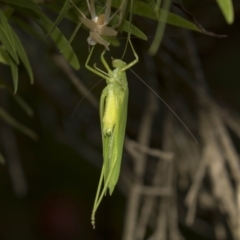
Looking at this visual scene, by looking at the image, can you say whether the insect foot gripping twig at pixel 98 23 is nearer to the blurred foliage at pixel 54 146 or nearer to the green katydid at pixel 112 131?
the green katydid at pixel 112 131

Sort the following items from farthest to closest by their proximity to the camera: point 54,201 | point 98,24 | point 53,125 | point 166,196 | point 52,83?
1. point 54,201
2. point 53,125
3. point 52,83
4. point 166,196
5. point 98,24

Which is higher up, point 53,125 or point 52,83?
point 52,83

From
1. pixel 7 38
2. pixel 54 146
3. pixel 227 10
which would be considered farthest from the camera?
pixel 54 146

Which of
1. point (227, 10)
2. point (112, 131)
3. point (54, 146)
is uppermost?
point (227, 10)

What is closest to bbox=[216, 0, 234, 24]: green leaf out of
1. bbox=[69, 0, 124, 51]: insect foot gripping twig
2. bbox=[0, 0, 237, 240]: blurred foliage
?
bbox=[69, 0, 124, 51]: insect foot gripping twig

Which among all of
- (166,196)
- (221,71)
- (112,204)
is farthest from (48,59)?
(221,71)

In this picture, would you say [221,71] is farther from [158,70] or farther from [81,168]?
[158,70]

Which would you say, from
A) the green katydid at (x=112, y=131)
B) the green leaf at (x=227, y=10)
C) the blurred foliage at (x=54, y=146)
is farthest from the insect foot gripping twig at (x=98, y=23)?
the blurred foliage at (x=54, y=146)

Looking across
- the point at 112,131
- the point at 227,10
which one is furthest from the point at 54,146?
the point at 227,10

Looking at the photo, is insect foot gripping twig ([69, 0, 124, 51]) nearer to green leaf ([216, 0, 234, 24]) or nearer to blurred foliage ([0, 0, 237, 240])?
green leaf ([216, 0, 234, 24])

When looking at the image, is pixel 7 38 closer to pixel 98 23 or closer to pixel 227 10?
pixel 98 23

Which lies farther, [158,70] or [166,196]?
[158,70]
